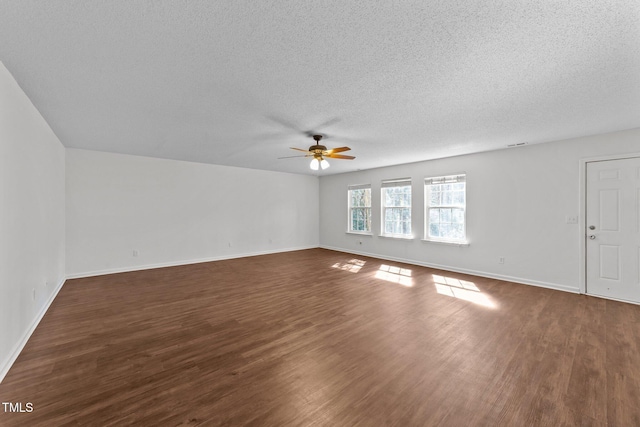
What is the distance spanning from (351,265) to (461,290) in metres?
2.46

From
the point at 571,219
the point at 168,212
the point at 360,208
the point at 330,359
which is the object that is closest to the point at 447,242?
the point at 571,219

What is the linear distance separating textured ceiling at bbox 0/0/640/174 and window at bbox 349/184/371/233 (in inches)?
144

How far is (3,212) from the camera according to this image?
203 centimetres

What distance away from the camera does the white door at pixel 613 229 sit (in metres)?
3.57

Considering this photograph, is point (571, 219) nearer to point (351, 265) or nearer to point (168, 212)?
point (351, 265)

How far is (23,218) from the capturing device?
8.23ft

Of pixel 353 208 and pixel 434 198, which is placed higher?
pixel 434 198

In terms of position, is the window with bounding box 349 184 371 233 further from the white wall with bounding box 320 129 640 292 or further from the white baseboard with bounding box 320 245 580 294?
the white wall with bounding box 320 129 640 292

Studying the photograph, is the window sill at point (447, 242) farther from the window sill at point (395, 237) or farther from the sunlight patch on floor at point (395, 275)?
the sunlight patch on floor at point (395, 275)

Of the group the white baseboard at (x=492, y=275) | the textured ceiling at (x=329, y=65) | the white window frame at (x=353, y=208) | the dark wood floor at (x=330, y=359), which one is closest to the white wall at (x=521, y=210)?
the white baseboard at (x=492, y=275)

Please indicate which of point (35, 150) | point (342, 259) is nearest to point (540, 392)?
point (342, 259)

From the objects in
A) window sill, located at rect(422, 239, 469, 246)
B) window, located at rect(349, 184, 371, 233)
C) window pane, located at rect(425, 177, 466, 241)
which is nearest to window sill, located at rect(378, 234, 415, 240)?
window sill, located at rect(422, 239, 469, 246)

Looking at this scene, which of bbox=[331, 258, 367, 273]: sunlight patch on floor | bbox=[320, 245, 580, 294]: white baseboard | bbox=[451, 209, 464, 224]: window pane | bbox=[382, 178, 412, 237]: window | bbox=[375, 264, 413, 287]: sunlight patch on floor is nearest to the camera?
bbox=[320, 245, 580, 294]: white baseboard

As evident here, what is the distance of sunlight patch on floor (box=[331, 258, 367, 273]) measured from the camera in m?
5.59
